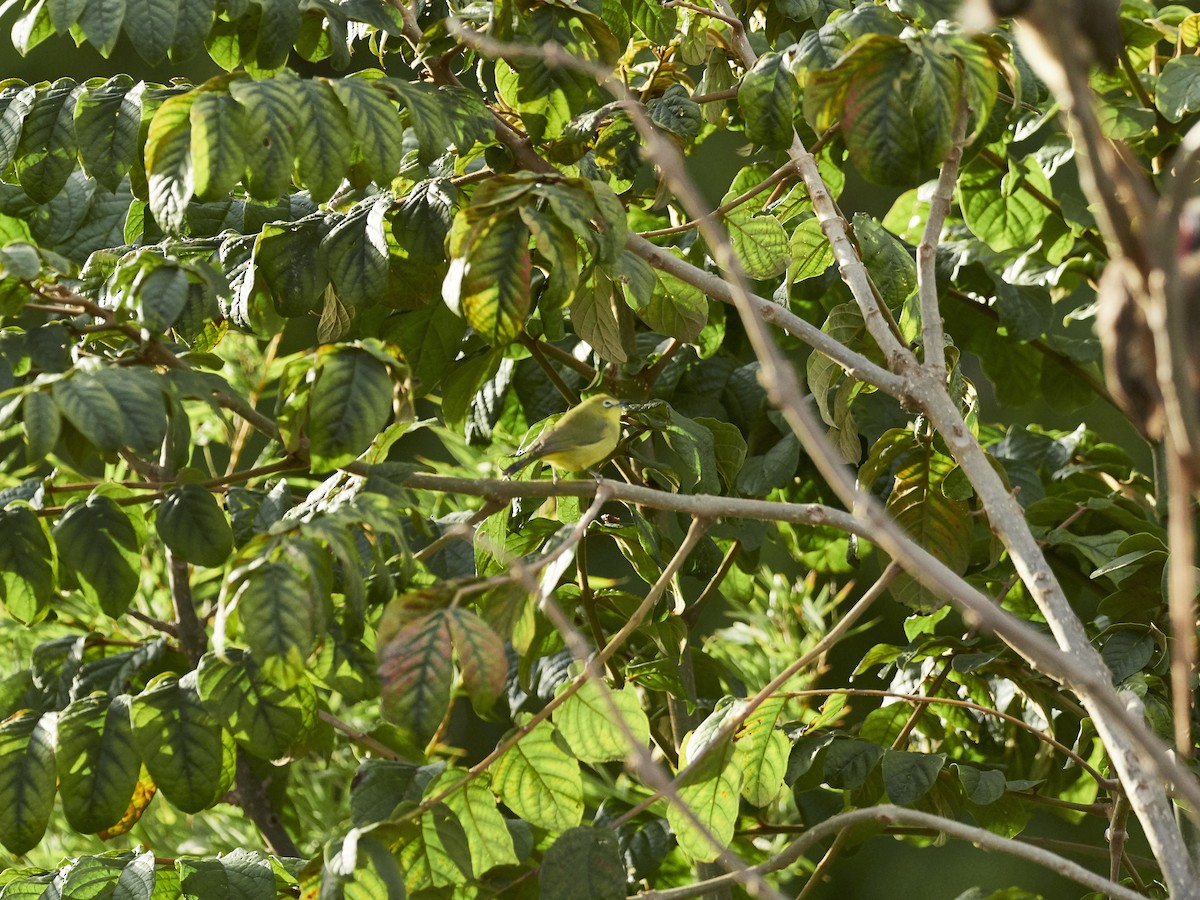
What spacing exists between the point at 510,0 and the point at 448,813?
1.50 ft

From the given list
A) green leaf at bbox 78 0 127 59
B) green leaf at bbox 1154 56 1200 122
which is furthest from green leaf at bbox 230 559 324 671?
green leaf at bbox 1154 56 1200 122

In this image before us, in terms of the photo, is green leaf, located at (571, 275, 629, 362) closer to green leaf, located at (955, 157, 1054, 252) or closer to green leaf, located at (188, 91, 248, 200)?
green leaf, located at (188, 91, 248, 200)

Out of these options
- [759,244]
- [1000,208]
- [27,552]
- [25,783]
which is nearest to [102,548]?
[27,552]

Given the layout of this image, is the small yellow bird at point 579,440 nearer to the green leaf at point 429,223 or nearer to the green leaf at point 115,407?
the green leaf at point 429,223

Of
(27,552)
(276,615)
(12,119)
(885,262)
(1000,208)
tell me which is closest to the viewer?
(276,615)

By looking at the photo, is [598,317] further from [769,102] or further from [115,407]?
[115,407]

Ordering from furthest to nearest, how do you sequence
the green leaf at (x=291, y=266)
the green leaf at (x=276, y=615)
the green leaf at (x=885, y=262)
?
the green leaf at (x=885, y=262) < the green leaf at (x=291, y=266) < the green leaf at (x=276, y=615)

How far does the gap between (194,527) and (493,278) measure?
0.66 ft

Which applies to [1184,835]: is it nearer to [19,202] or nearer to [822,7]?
[822,7]

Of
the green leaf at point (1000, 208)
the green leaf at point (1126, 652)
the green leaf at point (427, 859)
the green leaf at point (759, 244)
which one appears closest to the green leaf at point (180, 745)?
the green leaf at point (427, 859)

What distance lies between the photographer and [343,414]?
0.57 meters

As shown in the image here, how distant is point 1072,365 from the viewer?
44.6 inches

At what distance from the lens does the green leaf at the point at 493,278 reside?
0.60 meters

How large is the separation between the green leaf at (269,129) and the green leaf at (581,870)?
38 cm
